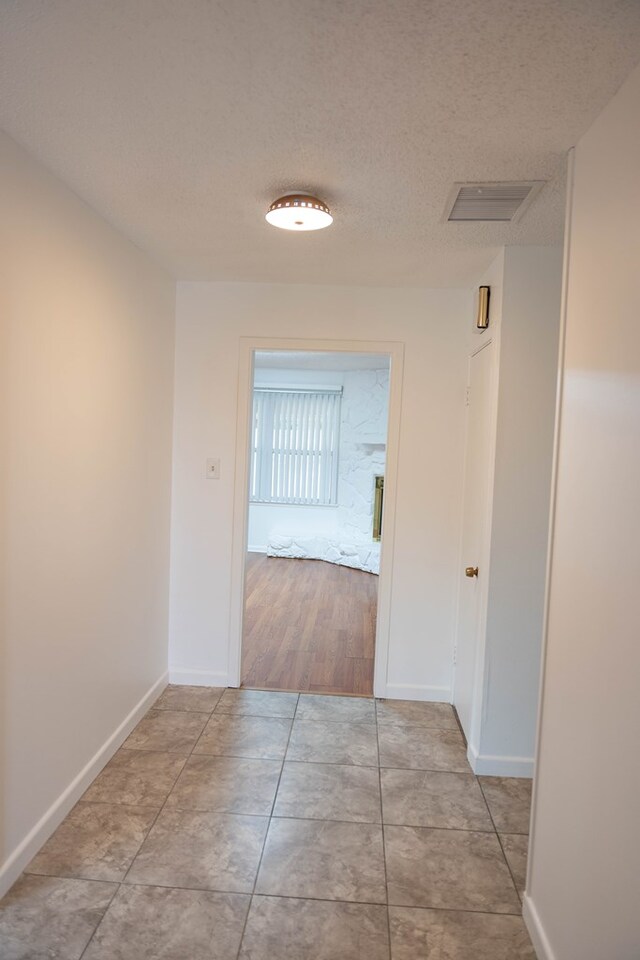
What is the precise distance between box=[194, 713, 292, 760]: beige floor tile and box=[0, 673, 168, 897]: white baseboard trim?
36cm

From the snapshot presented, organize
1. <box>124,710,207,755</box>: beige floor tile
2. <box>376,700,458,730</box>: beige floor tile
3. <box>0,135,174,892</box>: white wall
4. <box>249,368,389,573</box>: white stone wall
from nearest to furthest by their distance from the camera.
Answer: <box>0,135,174,892</box>: white wall
<box>124,710,207,755</box>: beige floor tile
<box>376,700,458,730</box>: beige floor tile
<box>249,368,389,573</box>: white stone wall

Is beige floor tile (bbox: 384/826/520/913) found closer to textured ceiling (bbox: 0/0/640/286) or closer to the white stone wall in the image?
textured ceiling (bbox: 0/0/640/286)

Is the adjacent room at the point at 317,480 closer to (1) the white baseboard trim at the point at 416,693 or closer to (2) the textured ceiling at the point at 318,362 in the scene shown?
(2) the textured ceiling at the point at 318,362

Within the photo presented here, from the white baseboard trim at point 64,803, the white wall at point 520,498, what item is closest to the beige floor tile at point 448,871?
the white wall at point 520,498

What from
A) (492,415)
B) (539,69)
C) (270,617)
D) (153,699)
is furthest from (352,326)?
(270,617)

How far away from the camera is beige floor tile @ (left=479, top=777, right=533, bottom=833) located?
7.73 feet

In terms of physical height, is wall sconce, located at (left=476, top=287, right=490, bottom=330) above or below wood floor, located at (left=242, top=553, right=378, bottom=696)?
above

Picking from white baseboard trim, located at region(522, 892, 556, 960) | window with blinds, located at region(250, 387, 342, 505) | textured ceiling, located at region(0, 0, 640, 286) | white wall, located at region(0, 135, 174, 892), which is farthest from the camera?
window with blinds, located at region(250, 387, 342, 505)

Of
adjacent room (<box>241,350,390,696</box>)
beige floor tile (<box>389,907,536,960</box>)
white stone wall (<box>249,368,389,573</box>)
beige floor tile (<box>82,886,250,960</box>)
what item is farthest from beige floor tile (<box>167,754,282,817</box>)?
Result: white stone wall (<box>249,368,389,573</box>)

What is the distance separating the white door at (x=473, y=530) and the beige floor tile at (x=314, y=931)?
1168mm

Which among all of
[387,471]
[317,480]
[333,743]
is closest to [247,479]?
[387,471]

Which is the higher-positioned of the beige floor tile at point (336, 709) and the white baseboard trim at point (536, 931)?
the white baseboard trim at point (536, 931)

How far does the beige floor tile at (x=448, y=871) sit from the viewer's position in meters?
1.93

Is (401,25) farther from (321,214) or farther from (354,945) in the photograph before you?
(354,945)
